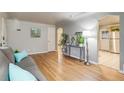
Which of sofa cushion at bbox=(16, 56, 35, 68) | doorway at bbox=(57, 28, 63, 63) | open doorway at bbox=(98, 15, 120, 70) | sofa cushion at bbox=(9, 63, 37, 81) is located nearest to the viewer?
sofa cushion at bbox=(9, 63, 37, 81)

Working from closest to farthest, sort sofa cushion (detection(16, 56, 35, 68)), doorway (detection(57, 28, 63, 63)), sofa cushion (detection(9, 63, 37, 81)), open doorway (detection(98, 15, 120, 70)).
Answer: sofa cushion (detection(9, 63, 37, 81)) < open doorway (detection(98, 15, 120, 70)) < sofa cushion (detection(16, 56, 35, 68)) < doorway (detection(57, 28, 63, 63))

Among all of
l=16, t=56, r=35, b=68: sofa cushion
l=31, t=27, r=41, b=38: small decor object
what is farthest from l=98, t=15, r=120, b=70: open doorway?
l=16, t=56, r=35, b=68: sofa cushion

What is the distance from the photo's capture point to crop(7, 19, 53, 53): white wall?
1.53m

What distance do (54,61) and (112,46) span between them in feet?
2.48

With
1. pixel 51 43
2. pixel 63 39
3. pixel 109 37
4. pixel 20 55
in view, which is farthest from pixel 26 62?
pixel 109 37

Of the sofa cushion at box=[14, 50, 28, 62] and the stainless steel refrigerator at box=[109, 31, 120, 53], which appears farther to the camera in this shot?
the sofa cushion at box=[14, 50, 28, 62]

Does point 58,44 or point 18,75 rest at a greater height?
point 58,44

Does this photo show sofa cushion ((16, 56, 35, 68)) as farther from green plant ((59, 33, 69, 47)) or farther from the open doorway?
the open doorway

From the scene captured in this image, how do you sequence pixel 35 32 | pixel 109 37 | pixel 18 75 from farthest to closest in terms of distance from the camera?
pixel 35 32
pixel 109 37
pixel 18 75

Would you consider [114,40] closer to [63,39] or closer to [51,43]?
[63,39]

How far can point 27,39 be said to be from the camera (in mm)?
1629

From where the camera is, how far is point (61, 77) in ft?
5.29
